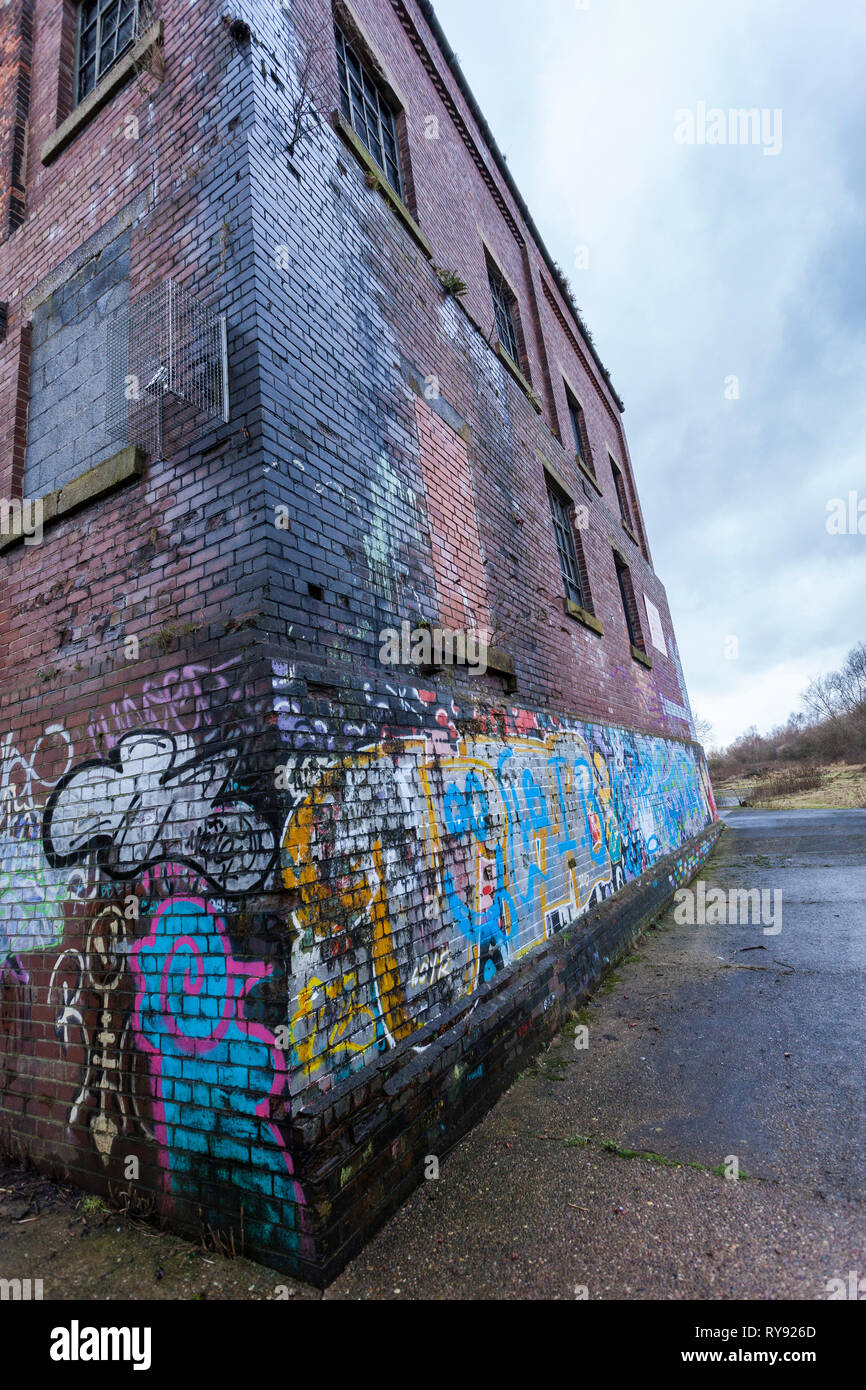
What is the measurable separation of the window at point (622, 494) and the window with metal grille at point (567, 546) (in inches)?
180

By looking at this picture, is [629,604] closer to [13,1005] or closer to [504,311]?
[504,311]

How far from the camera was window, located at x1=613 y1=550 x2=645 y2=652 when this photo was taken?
11227 millimetres

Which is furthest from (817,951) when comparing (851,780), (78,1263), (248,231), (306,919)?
(851,780)

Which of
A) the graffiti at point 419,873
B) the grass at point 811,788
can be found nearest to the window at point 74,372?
the graffiti at point 419,873

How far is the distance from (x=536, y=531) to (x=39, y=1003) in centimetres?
588

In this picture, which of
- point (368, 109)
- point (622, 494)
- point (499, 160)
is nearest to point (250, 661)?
point (368, 109)

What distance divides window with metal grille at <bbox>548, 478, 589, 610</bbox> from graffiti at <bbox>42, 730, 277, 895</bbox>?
601 centimetres

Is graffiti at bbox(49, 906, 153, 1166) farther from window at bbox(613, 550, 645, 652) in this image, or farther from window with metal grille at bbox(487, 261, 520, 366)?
window at bbox(613, 550, 645, 652)

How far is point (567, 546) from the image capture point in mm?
8508

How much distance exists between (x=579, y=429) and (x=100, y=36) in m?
7.93

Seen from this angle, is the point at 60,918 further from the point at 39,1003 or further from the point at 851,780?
the point at 851,780

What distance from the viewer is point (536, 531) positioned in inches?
269

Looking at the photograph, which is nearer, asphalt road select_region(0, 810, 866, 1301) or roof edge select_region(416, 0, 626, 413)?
asphalt road select_region(0, 810, 866, 1301)

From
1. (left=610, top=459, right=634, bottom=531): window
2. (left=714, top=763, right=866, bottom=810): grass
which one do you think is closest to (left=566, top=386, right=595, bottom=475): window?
(left=610, top=459, right=634, bottom=531): window
